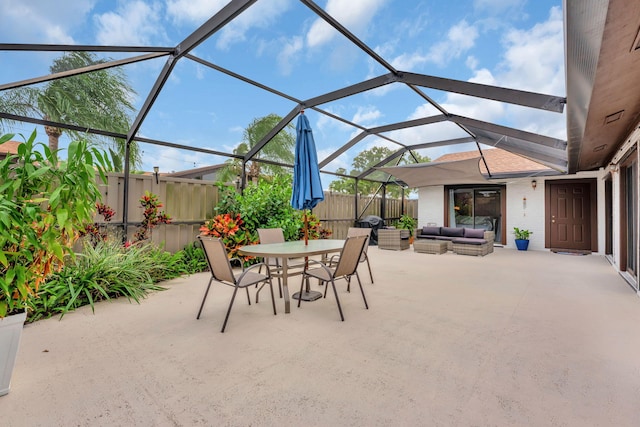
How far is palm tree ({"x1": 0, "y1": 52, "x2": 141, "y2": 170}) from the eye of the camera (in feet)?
14.4

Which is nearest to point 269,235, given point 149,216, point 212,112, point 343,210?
point 149,216

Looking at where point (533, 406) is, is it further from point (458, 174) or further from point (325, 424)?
point (458, 174)

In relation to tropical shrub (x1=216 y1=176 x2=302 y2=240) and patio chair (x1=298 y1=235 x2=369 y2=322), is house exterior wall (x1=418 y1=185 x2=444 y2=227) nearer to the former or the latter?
tropical shrub (x1=216 y1=176 x2=302 y2=240)

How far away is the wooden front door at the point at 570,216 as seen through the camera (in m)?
9.04

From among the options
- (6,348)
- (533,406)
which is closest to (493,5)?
(533,406)

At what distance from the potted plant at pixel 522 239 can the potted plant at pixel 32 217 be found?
11073mm

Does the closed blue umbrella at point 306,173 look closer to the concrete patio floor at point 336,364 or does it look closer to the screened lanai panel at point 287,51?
the screened lanai panel at point 287,51

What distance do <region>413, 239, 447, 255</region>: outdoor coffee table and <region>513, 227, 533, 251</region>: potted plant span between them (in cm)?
273

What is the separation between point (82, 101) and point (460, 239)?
9.31 metres

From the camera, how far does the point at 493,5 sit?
4090 mm

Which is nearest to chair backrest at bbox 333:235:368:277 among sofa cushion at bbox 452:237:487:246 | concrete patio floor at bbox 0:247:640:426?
concrete patio floor at bbox 0:247:640:426

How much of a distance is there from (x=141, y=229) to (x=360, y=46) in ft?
14.6

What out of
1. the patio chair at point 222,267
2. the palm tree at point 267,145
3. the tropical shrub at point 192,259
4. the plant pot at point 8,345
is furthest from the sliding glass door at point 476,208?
the plant pot at point 8,345

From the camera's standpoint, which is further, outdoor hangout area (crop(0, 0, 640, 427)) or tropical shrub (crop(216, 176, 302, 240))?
tropical shrub (crop(216, 176, 302, 240))
